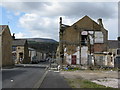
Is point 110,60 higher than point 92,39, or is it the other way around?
point 92,39

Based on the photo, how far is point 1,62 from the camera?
51031mm

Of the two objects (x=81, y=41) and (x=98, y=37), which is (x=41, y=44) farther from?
(x=81, y=41)

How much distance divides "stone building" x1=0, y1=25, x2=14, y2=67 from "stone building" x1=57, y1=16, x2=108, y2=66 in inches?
473

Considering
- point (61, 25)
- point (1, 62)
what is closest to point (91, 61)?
point (61, 25)

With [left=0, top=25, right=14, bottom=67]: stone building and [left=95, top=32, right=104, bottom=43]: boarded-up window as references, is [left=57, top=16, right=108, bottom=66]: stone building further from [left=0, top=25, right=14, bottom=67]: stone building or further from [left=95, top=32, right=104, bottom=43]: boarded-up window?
[left=0, top=25, right=14, bottom=67]: stone building

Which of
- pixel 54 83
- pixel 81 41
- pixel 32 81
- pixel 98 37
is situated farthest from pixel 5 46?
pixel 54 83

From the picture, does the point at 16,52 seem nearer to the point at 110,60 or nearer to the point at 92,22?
the point at 92,22

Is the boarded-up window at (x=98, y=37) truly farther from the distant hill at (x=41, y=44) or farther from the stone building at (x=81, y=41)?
the distant hill at (x=41, y=44)

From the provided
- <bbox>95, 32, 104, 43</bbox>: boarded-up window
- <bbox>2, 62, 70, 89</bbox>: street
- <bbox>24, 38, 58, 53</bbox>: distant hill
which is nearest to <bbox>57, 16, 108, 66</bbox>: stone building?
<bbox>95, 32, 104, 43</bbox>: boarded-up window

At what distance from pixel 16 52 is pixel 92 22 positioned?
39.2 m

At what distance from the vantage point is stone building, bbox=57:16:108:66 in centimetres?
5297

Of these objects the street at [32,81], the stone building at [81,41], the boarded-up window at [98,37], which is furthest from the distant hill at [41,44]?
the street at [32,81]

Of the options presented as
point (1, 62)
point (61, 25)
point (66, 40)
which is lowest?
point (1, 62)

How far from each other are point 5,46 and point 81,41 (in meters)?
16.6
